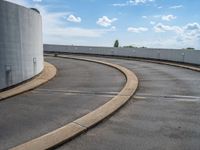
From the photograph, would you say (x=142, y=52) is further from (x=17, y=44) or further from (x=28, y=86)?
(x=28, y=86)

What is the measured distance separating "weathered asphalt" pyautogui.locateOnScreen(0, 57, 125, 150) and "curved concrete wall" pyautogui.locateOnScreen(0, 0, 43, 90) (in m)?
1.08

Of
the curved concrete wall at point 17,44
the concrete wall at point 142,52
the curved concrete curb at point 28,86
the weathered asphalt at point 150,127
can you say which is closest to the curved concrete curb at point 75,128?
the weathered asphalt at point 150,127

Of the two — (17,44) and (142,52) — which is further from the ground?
(17,44)

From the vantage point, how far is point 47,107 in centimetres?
862

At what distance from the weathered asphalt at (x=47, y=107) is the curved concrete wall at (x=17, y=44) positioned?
1078mm

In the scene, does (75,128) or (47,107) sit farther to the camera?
(47,107)

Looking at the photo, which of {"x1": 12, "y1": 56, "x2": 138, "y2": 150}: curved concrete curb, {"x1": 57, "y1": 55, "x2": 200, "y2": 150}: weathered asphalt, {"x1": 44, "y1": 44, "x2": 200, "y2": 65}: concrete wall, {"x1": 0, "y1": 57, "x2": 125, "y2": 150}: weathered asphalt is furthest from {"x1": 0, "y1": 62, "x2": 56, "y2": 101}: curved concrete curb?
{"x1": 44, "y1": 44, "x2": 200, "y2": 65}: concrete wall

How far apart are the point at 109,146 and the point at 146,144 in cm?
67

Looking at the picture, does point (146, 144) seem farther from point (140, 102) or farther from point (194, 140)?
point (140, 102)

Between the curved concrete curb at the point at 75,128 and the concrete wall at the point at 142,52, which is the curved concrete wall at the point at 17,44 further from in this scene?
the concrete wall at the point at 142,52

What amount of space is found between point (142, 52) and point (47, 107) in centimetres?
2486

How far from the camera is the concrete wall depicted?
24934 millimetres

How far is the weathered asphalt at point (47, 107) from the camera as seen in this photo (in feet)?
21.1

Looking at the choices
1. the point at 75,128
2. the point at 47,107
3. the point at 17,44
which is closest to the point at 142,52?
the point at 17,44
